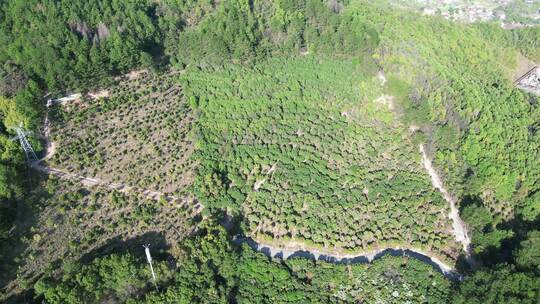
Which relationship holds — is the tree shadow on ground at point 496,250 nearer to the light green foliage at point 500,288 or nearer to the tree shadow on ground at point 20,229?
the light green foliage at point 500,288

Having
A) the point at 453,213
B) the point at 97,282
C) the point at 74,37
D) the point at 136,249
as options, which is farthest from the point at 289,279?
the point at 74,37

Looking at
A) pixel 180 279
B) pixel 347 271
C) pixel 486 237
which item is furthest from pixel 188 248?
pixel 486 237

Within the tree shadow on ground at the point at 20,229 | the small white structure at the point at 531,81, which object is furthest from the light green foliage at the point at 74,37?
the small white structure at the point at 531,81

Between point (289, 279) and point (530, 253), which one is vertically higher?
A: point (530, 253)

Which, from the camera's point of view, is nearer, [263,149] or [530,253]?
[530,253]

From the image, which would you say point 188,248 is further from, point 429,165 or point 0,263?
point 429,165

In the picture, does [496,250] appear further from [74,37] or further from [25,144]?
[74,37]

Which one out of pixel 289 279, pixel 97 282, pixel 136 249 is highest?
pixel 97 282

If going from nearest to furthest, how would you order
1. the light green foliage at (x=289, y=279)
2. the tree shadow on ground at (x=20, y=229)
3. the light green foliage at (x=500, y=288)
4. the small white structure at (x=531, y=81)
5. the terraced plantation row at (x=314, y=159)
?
the light green foliage at (x=500, y=288) < the tree shadow on ground at (x=20, y=229) < the light green foliage at (x=289, y=279) < the terraced plantation row at (x=314, y=159) < the small white structure at (x=531, y=81)
